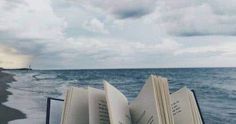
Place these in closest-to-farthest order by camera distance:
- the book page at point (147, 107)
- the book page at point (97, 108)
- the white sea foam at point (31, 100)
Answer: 1. the book page at point (147, 107)
2. the book page at point (97, 108)
3. the white sea foam at point (31, 100)

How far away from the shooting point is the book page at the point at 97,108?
1.25m

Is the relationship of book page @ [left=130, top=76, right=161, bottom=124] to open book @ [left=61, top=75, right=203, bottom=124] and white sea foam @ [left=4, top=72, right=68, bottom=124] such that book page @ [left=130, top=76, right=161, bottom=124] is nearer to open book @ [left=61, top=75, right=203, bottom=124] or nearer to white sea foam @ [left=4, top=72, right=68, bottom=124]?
open book @ [left=61, top=75, right=203, bottom=124]

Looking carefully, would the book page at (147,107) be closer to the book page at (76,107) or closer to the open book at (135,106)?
the open book at (135,106)

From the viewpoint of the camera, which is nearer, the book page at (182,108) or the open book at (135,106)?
the open book at (135,106)

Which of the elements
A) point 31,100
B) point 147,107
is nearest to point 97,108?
point 147,107

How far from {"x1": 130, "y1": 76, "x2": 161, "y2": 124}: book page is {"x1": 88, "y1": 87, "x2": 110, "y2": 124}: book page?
0.10 meters

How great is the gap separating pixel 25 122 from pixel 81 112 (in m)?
14.0

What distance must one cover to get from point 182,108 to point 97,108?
284 millimetres

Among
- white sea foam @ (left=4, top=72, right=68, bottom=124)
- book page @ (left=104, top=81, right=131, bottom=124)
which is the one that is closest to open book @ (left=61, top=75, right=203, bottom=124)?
book page @ (left=104, top=81, right=131, bottom=124)

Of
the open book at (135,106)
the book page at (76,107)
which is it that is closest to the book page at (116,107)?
the open book at (135,106)

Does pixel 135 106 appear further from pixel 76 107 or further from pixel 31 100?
pixel 31 100

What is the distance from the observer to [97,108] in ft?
4.29

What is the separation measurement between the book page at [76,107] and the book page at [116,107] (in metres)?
0.13

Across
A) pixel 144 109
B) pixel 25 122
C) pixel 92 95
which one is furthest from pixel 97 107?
pixel 25 122
